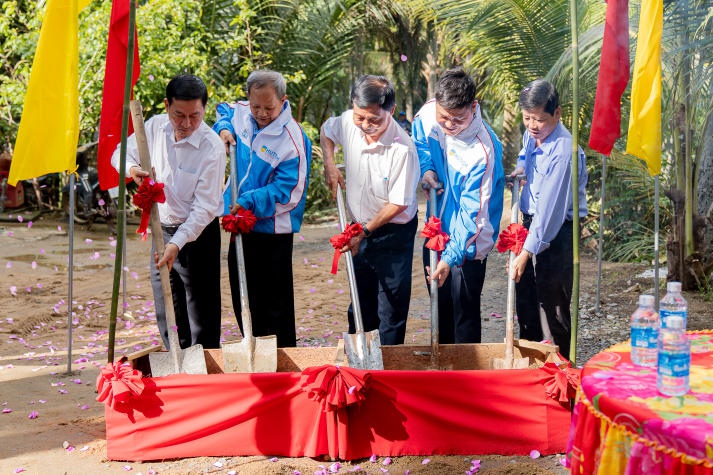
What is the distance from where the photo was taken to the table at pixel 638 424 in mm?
2277

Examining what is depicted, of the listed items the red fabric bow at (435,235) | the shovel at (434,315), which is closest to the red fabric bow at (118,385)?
the shovel at (434,315)

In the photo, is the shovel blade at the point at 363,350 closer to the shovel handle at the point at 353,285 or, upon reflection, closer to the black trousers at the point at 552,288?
the shovel handle at the point at 353,285

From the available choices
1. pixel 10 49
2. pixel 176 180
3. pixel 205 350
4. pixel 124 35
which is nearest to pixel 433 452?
pixel 205 350

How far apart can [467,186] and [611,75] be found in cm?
95

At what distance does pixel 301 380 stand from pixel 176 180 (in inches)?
54.2

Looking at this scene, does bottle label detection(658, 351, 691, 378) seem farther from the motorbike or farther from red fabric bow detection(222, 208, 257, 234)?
the motorbike

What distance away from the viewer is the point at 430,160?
4.64 m

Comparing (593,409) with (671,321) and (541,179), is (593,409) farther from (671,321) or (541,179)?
(541,179)

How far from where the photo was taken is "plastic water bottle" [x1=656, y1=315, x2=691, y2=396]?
247cm

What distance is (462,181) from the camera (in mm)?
4523

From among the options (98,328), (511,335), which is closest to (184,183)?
(511,335)

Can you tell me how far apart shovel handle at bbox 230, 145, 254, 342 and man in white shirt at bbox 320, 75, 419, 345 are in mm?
501

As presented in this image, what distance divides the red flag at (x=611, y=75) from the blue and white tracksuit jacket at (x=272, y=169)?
160 centimetres

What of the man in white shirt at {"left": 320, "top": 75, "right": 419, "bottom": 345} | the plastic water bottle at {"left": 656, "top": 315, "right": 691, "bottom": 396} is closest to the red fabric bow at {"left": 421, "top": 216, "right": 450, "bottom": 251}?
the man in white shirt at {"left": 320, "top": 75, "right": 419, "bottom": 345}
